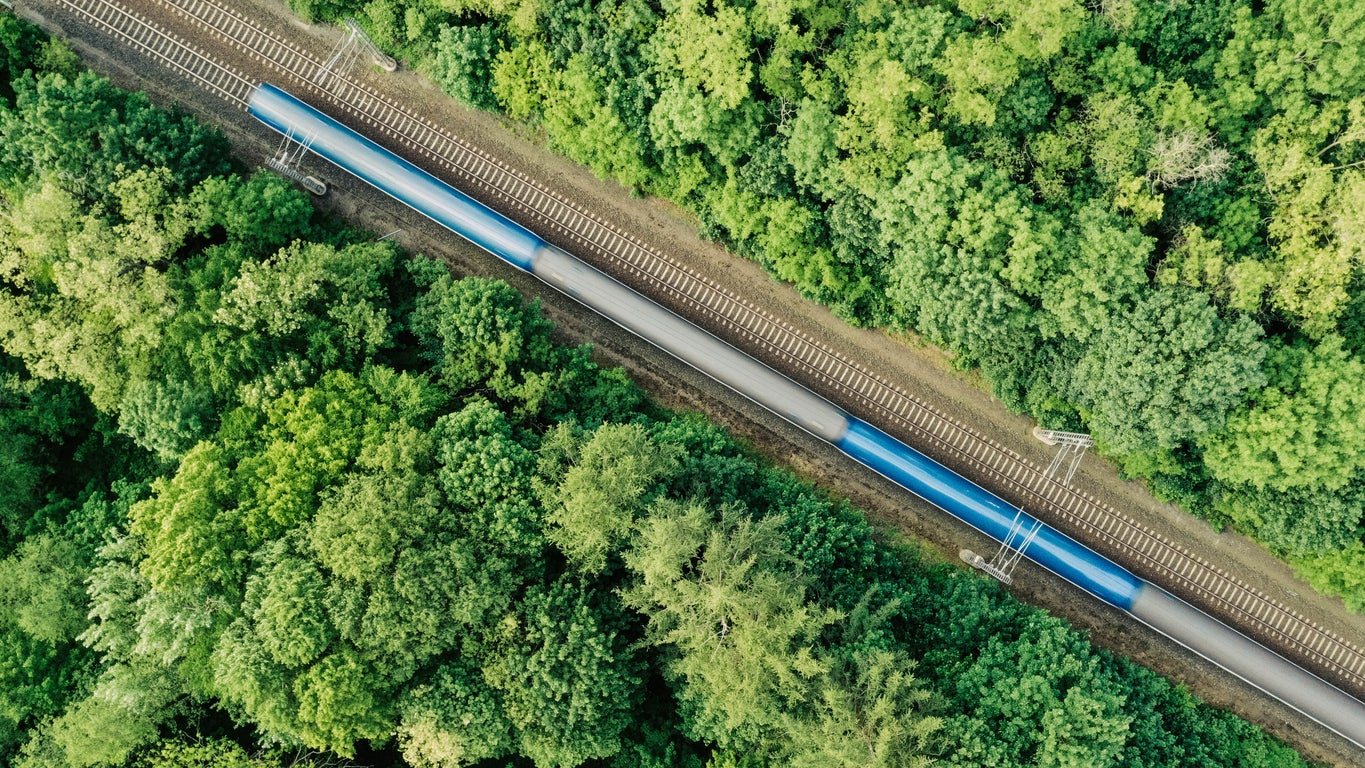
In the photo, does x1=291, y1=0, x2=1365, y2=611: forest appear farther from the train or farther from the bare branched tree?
the train

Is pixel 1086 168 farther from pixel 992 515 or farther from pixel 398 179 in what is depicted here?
pixel 398 179

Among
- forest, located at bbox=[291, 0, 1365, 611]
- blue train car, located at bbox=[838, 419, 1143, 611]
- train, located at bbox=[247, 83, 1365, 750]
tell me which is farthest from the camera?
blue train car, located at bbox=[838, 419, 1143, 611]

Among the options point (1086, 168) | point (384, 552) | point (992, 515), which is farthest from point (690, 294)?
point (384, 552)

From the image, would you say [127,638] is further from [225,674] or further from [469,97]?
[469,97]

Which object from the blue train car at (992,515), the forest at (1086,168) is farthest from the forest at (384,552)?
the forest at (1086,168)

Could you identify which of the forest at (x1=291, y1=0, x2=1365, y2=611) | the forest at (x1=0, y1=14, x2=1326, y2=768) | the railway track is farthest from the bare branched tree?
the forest at (x1=0, y1=14, x2=1326, y2=768)

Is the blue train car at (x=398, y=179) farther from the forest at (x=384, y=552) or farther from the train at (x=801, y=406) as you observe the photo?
the forest at (x=384, y=552)
